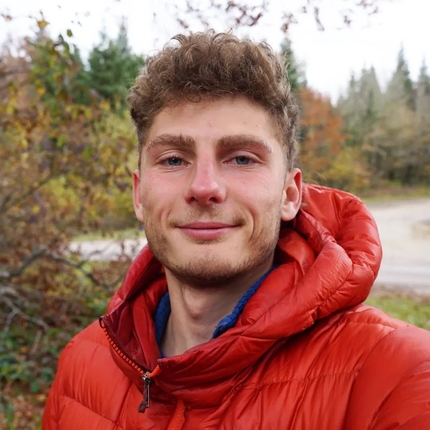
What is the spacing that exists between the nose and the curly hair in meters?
0.28

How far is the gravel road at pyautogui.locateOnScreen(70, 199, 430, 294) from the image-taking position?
21.0 ft

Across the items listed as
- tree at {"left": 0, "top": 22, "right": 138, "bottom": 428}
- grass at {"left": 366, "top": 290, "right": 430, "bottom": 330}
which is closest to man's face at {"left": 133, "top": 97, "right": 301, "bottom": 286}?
tree at {"left": 0, "top": 22, "right": 138, "bottom": 428}

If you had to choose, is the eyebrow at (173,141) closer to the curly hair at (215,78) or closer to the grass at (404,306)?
the curly hair at (215,78)

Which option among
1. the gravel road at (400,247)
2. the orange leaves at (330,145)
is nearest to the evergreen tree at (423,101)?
the orange leaves at (330,145)

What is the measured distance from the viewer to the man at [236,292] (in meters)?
1.19

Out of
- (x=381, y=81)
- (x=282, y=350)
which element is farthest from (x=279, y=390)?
(x=381, y=81)

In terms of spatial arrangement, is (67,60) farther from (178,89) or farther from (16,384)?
(16,384)

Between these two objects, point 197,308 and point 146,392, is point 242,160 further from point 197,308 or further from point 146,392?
point 146,392

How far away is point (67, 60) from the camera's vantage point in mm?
3467

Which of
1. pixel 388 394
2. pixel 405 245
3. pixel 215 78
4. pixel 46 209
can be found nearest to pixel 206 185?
pixel 215 78

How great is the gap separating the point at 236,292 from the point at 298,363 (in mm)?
401

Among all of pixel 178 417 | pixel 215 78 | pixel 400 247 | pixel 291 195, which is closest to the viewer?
pixel 178 417

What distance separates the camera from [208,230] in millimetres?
1490

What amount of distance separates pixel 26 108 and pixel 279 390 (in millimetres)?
4508
